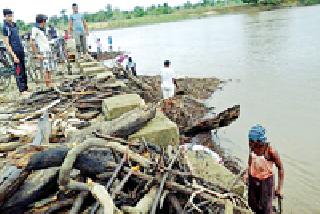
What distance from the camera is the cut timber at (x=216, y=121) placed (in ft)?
28.0

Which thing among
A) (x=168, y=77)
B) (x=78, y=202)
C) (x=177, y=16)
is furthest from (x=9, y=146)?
(x=177, y=16)

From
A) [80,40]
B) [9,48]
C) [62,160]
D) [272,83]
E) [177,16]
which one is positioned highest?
[177,16]

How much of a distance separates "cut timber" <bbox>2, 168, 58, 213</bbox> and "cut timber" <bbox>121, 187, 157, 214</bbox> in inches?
33.9

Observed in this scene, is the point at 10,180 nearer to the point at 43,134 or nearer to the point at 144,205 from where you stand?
the point at 144,205

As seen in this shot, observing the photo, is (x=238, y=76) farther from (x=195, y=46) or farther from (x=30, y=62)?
(x=195, y=46)

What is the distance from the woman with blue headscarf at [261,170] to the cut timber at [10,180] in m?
2.56

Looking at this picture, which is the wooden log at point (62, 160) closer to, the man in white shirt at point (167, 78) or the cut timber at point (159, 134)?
the cut timber at point (159, 134)

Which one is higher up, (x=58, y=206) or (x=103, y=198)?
(x=103, y=198)

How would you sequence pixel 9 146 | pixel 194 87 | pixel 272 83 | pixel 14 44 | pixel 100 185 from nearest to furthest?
1. pixel 100 185
2. pixel 9 146
3. pixel 14 44
4. pixel 194 87
5. pixel 272 83

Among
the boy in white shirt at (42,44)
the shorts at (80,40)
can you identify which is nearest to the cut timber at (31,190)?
the boy in white shirt at (42,44)

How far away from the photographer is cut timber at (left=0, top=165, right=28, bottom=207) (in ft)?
11.0

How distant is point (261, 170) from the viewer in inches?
174

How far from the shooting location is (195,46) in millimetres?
37000

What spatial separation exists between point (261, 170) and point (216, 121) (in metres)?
4.22
